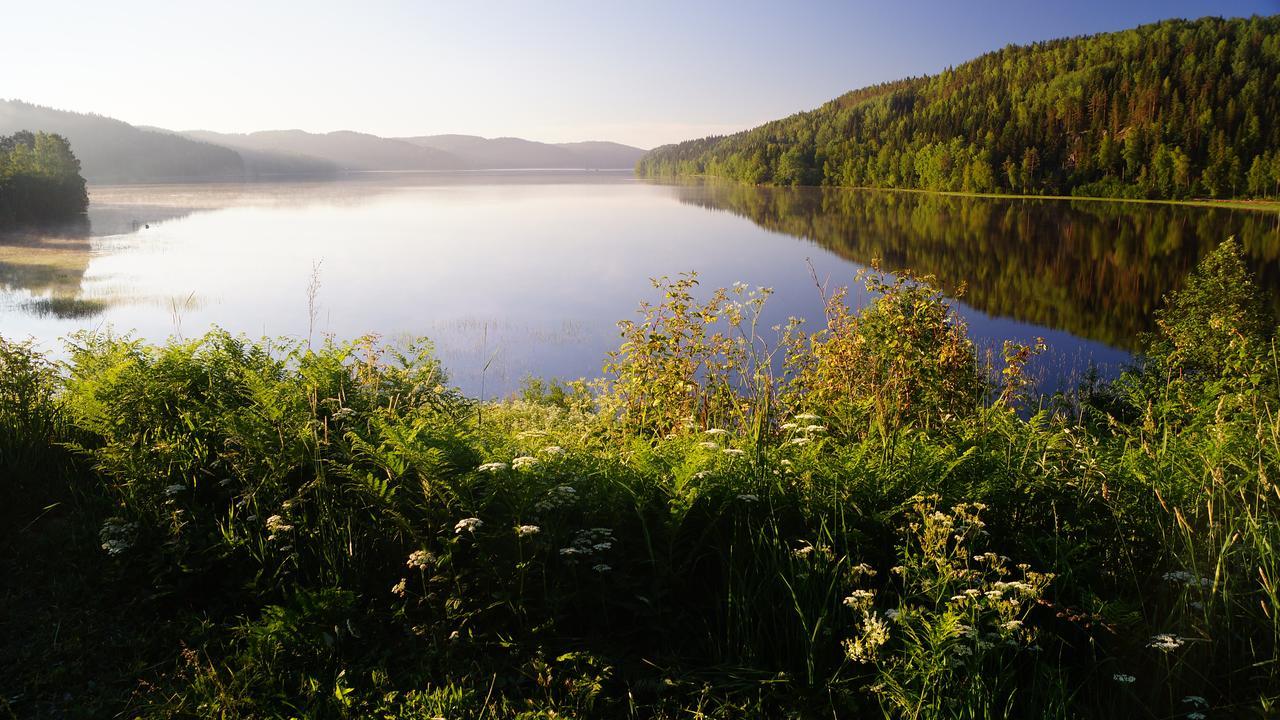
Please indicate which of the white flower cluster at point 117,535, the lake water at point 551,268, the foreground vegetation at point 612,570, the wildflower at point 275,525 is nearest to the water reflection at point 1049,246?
the lake water at point 551,268

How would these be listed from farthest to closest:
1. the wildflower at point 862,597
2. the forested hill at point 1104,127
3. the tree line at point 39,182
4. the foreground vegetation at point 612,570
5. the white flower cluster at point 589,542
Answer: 1. the forested hill at point 1104,127
2. the tree line at point 39,182
3. the white flower cluster at point 589,542
4. the foreground vegetation at point 612,570
5. the wildflower at point 862,597

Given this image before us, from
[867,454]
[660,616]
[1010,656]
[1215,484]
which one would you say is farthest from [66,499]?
[1215,484]

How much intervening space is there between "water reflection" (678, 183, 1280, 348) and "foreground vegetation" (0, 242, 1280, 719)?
79.0 ft

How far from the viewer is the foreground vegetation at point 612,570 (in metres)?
3.42

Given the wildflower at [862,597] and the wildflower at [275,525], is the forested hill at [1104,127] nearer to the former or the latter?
the wildflower at [862,597]

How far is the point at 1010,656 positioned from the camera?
3.61 meters

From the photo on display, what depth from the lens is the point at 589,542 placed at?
3912 millimetres

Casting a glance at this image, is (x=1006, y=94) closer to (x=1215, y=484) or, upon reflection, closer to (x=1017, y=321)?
(x=1017, y=321)

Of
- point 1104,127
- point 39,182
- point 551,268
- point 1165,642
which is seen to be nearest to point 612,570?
point 1165,642

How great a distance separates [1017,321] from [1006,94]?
485 ft

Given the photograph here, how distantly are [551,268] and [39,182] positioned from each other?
202 ft

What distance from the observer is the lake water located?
120 ft

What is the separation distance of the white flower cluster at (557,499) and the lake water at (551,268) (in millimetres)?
7506

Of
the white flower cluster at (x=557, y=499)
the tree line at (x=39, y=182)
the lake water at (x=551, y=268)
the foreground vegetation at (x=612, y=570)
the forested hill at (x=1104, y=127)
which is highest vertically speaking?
the forested hill at (x=1104, y=127)
